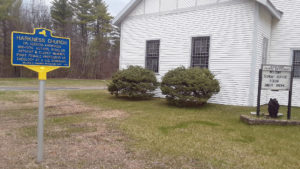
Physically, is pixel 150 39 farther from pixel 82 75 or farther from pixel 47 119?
pixel 82 75

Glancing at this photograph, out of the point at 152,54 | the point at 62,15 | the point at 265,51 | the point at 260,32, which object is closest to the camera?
the point at 260,32

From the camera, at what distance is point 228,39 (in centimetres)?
1024

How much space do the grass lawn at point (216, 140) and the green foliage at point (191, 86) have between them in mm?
1623

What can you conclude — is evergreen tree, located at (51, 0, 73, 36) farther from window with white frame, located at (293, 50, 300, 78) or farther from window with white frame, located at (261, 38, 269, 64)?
window with white frame, located at (293, 50, 300, 78)

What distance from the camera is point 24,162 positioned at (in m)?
3.69

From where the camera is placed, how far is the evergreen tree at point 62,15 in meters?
34.0

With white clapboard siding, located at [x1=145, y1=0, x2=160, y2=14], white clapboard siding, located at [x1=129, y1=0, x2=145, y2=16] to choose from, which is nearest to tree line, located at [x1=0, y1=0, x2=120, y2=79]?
white clapboard siding, located at [x1=129, y1=0, x2=145, y2=16]

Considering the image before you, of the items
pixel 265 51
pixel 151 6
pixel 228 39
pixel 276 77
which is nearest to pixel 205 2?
pixel 228 39

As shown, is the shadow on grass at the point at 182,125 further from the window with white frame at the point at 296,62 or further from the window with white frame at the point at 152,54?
the window with white frame at the point at 296,62

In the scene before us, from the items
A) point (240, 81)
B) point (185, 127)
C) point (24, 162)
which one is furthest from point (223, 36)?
point (24, 162)

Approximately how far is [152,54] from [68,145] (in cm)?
915

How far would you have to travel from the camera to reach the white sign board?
702 cm

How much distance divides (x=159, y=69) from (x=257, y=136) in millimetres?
7671

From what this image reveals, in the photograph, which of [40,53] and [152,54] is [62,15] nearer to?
[152,54]
